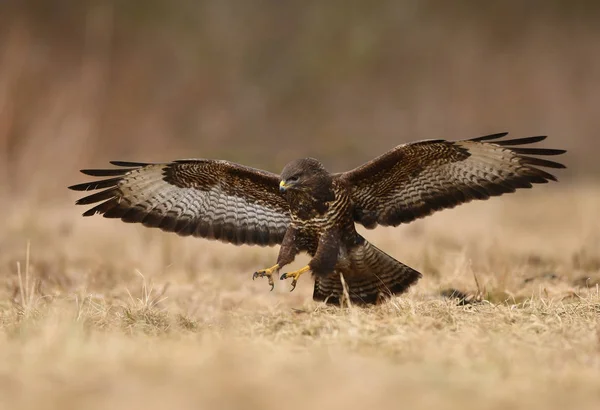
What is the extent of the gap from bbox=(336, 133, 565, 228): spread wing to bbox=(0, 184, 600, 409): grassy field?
68 centimetres

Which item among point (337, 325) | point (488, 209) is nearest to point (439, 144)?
point (337, 325)

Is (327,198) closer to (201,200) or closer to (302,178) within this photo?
(302,178)

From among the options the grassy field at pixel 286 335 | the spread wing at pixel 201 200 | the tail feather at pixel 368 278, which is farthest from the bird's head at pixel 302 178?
the grassy field at pixel 286 335

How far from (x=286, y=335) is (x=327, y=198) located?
141 cm

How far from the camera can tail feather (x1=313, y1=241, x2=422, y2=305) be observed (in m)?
5.73

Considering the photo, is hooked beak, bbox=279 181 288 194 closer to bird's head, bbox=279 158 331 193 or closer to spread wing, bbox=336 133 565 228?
bird's head, bbox=279 158 331 193

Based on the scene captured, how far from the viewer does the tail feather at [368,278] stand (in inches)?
226

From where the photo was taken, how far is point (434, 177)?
19.2 feet

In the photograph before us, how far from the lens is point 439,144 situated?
5.57 metres

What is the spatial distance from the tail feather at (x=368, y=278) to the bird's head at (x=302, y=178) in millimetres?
522

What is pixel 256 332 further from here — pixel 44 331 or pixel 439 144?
pixel 439 144

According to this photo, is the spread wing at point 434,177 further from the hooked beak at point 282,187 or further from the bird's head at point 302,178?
the hooked beak at point 282,187

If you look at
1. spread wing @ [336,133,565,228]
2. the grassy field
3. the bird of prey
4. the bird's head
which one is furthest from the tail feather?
the bird's head

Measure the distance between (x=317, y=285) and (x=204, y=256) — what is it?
10.3ft
